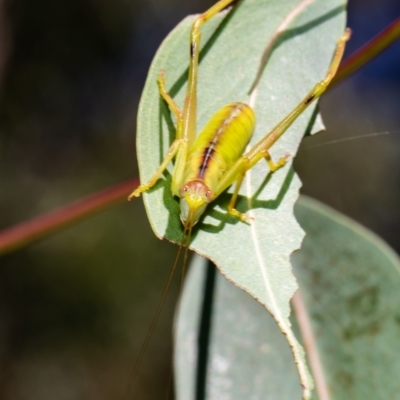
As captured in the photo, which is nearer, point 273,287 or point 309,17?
point 273,287

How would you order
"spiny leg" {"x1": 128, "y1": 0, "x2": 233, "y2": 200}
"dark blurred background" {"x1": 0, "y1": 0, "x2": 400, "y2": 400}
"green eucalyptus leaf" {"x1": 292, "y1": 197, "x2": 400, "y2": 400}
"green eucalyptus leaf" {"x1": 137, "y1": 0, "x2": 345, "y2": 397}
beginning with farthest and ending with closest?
"dark blurred background" {"x1": 0, "y1": 0, "x2": 400, "y2": 400}
"green eucalyptus leaf" {"x1": 292, "y1": 197, "x2": 400, "y2": 400}
"spiny leg" {"x1": 128, "y1": 0, "x2": 233, "y2": 200}
"green eucalyptus leaf" {"x1": 137, "y1": 0, "x2": 345, "y2": 397}

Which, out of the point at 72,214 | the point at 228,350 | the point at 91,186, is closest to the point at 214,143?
the point at 72,214

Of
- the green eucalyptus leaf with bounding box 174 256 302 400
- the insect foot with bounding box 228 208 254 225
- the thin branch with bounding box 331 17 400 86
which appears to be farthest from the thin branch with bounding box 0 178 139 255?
the thin branch with bounding box 331 17 400 86

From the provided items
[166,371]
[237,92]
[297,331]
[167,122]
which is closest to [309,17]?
[237,92]

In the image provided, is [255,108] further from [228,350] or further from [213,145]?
[228,350]

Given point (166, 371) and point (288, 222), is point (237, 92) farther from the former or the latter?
point (166, 371)

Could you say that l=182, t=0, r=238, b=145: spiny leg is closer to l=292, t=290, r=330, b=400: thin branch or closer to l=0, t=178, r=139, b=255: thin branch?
l=0, t=178, r=139, b=255: thin branch
